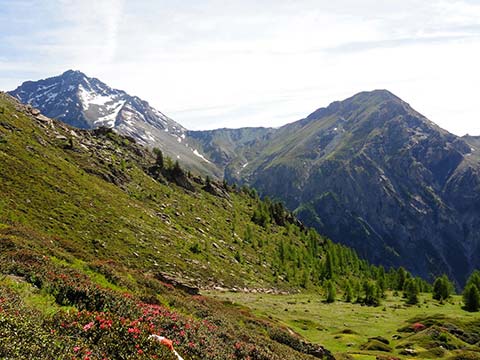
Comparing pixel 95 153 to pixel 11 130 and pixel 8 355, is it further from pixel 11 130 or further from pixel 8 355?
pixel 8 355

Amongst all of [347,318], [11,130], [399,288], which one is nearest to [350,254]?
[399,288]

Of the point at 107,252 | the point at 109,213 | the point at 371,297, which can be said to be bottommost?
the point at 371,297

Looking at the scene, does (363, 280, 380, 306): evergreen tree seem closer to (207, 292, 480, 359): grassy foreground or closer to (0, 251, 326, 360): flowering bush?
(207, 292, 480, 359): grassy foreground

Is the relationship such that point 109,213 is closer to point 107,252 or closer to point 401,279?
point 107,252

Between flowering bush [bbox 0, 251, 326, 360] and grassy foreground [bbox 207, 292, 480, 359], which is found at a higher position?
flowering bush [bbox 0, 251, 326, 360]

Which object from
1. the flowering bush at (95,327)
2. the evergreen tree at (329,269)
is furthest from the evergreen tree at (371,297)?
the flowering bush at (95,327)

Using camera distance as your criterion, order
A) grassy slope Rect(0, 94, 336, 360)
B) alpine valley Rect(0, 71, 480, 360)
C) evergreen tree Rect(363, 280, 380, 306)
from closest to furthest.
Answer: grassy slope Rect(0, 94, 336, 360) < alpine valley Rect(0, 71, 480, 360) < evergreen tree Rect(363, 280, 380, 306)

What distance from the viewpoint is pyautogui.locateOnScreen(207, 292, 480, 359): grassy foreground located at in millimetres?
48562

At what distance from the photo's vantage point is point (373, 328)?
69.8m

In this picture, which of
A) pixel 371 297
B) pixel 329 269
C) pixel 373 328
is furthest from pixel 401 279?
pixel 373 328

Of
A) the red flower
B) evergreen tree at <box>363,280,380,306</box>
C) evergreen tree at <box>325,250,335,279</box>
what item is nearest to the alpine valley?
the red flower

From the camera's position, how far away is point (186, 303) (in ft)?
101

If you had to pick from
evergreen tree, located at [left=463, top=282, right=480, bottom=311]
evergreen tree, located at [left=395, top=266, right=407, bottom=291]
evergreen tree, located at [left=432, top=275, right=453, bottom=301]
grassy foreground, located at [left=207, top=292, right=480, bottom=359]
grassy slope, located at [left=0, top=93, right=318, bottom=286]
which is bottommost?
evergreen tree, located at [left=395, top=266, right=407, bottom=291]

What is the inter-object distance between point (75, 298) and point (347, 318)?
7082cm
